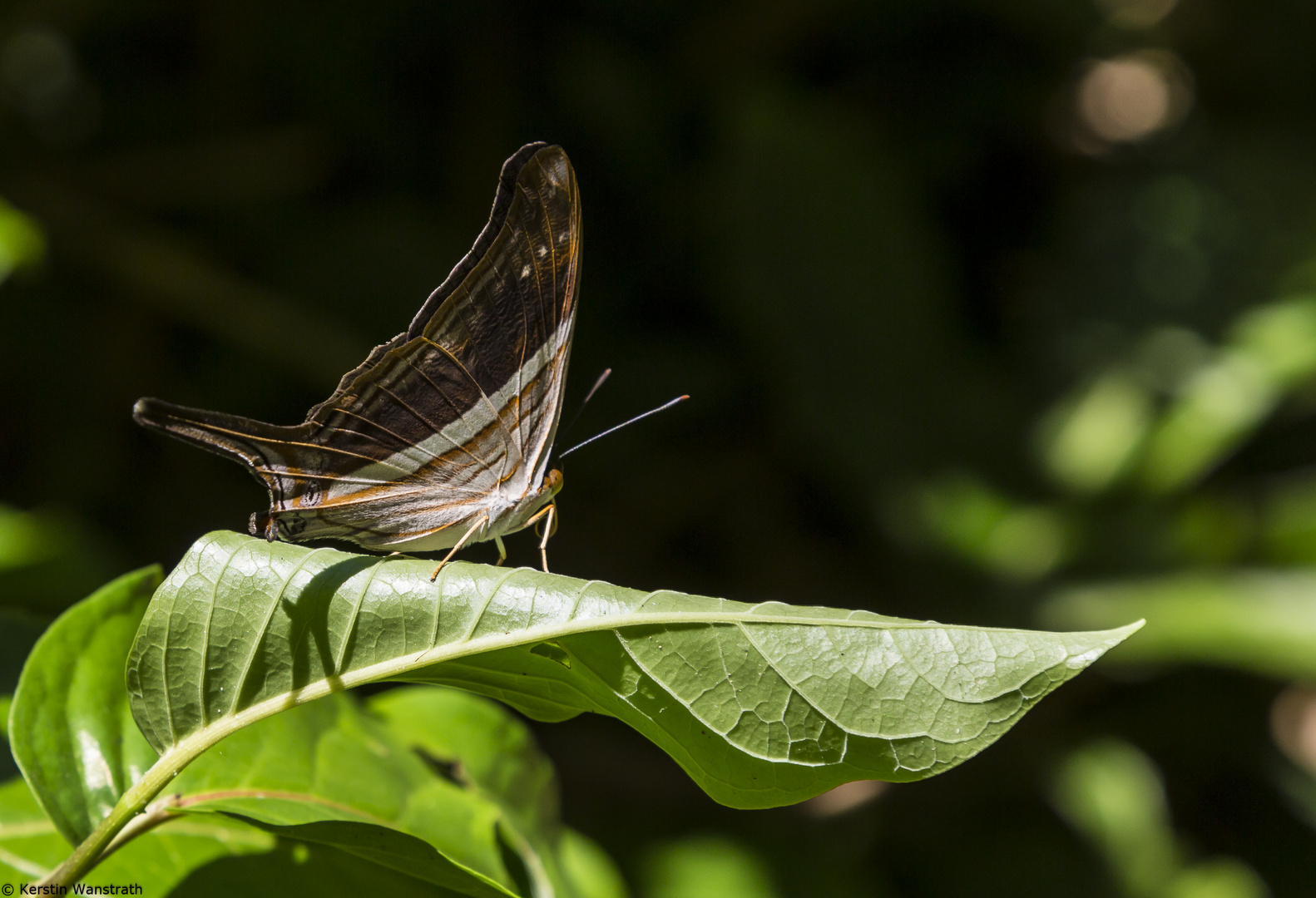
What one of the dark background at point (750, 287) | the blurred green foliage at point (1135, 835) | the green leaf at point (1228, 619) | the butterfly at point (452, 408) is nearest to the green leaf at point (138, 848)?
the butterfly at point (452, 408)

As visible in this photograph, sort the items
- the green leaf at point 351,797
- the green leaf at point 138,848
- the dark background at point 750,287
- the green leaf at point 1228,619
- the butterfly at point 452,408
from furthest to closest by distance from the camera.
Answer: the dark background at point 750,287
the green leaf at point 1228,619
the butterfly at point 452,408
the green leaf at point 138,848
the green leaf at point 351,797

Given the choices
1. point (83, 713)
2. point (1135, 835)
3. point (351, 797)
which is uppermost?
point (83, 713)

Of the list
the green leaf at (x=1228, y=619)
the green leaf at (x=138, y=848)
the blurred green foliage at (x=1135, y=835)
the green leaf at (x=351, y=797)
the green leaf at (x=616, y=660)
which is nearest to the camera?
the green leaf at (x=616, y=660)

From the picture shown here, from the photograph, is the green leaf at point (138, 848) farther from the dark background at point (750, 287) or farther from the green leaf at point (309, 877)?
the dark background at point (750, 287)

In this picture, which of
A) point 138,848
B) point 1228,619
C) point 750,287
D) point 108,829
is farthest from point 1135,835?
point 108,829

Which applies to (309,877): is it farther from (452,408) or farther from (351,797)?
(452,408)

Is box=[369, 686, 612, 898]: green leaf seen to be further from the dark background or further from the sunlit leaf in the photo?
the dark background

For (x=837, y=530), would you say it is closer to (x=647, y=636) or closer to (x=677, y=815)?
(x=677, y=815)
